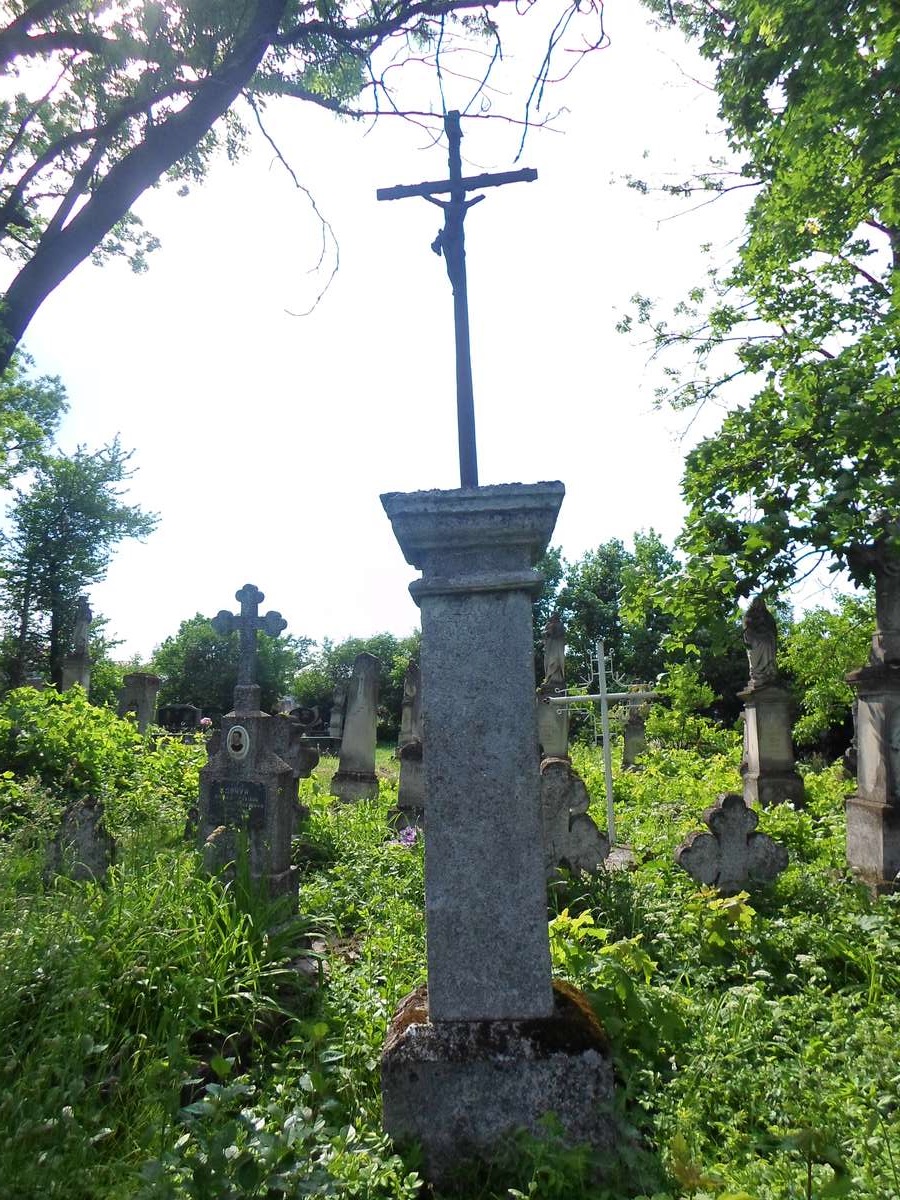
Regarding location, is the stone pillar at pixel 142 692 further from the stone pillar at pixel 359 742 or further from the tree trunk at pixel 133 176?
the tree trunk at pixel 133 176

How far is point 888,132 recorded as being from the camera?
5.00 m

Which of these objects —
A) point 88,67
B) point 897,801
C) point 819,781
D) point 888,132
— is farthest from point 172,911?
point 819,781

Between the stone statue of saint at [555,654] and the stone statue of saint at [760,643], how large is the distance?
13.3ft

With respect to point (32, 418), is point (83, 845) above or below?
Answer: below

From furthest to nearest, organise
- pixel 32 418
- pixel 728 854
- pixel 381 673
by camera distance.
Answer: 1. pixel 381 673
2. pixel 32 418
3. pixel 728 854

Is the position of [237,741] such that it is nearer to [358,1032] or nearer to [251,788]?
[251,788]

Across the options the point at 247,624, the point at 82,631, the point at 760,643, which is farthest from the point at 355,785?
the point at 82,631

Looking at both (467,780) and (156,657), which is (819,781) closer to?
(467,780)

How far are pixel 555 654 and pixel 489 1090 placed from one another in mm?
11140

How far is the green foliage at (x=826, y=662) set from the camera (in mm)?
13750

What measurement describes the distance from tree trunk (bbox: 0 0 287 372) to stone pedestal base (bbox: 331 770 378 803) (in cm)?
676

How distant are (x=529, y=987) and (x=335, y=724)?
1998 centimetres

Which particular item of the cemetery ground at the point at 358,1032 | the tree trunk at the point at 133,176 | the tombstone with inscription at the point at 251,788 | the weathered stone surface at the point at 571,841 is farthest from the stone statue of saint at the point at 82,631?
the weathered stone surface at the point at 571,841

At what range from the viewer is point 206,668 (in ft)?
97.2
